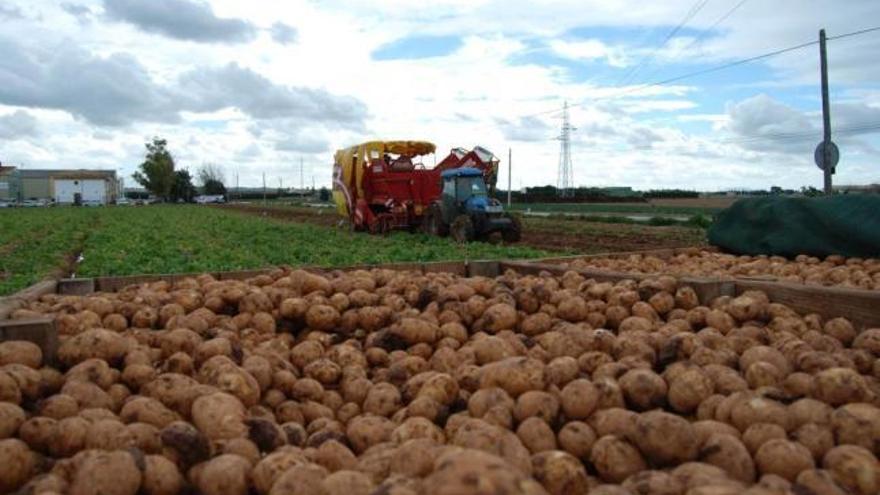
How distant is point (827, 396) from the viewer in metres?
3.94

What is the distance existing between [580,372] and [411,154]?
76.2 ft

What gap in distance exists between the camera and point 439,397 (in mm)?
4133

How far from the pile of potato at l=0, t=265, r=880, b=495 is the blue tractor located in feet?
52.4

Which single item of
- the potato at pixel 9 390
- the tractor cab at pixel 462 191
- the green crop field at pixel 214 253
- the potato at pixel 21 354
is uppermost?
the tractor cab at pixel 462 191

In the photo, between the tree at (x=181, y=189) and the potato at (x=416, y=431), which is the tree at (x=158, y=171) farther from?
the potato at (x=416, y=431)

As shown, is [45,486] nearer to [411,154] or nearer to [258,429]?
[258,429]

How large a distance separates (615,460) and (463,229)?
19.1 m

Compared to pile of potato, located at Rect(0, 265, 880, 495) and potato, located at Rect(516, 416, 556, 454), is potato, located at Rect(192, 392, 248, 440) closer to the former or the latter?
pile of potato, located at Rect(0, 265, 880, 495)

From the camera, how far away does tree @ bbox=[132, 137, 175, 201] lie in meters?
143

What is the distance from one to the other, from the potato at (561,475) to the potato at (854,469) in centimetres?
97

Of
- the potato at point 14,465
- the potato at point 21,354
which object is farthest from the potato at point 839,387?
the potato at point 21,354

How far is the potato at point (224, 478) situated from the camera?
10.2 ft

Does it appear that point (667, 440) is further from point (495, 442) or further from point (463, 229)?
point (463, 229)

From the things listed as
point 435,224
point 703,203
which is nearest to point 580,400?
point 435,224
